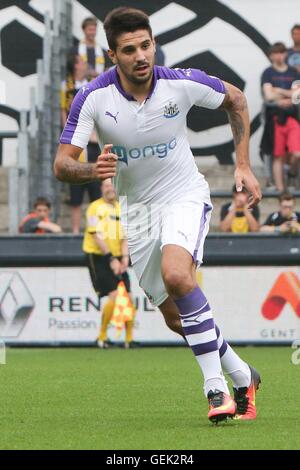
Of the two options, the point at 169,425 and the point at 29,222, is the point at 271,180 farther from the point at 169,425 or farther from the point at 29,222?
the point at 169,425

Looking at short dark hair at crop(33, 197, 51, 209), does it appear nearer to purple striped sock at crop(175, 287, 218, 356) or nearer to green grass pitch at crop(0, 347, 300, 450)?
green grass pitch at crop(0, 347, 300, 450)

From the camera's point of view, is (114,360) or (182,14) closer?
(114,360)

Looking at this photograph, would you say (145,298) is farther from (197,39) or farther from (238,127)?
(238,127)

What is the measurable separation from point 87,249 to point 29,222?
101 centimetres

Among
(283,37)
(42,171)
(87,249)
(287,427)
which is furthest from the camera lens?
(283,37)

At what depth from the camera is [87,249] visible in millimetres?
17125

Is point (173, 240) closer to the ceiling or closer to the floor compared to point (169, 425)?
closer to the ceiling

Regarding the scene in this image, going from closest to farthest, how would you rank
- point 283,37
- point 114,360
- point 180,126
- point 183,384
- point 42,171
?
point 180,126, point 183,384, point 114,360, point 42,171, point 283,37

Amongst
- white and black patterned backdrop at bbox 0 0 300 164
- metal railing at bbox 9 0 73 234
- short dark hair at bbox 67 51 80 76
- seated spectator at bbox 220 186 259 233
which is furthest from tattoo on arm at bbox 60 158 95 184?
white and black patterned backdrop at bbox 0 0 300 164

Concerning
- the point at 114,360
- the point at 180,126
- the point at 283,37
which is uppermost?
the point at 283,37

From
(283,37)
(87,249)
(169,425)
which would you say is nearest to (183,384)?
(169,425)

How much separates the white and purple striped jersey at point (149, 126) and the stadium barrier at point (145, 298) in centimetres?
862

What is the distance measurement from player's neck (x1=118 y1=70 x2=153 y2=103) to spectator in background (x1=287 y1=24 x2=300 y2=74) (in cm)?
1129

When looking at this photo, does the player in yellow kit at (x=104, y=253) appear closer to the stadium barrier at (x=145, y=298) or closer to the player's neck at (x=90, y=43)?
the stadium barrier at (x=145, y=298)
